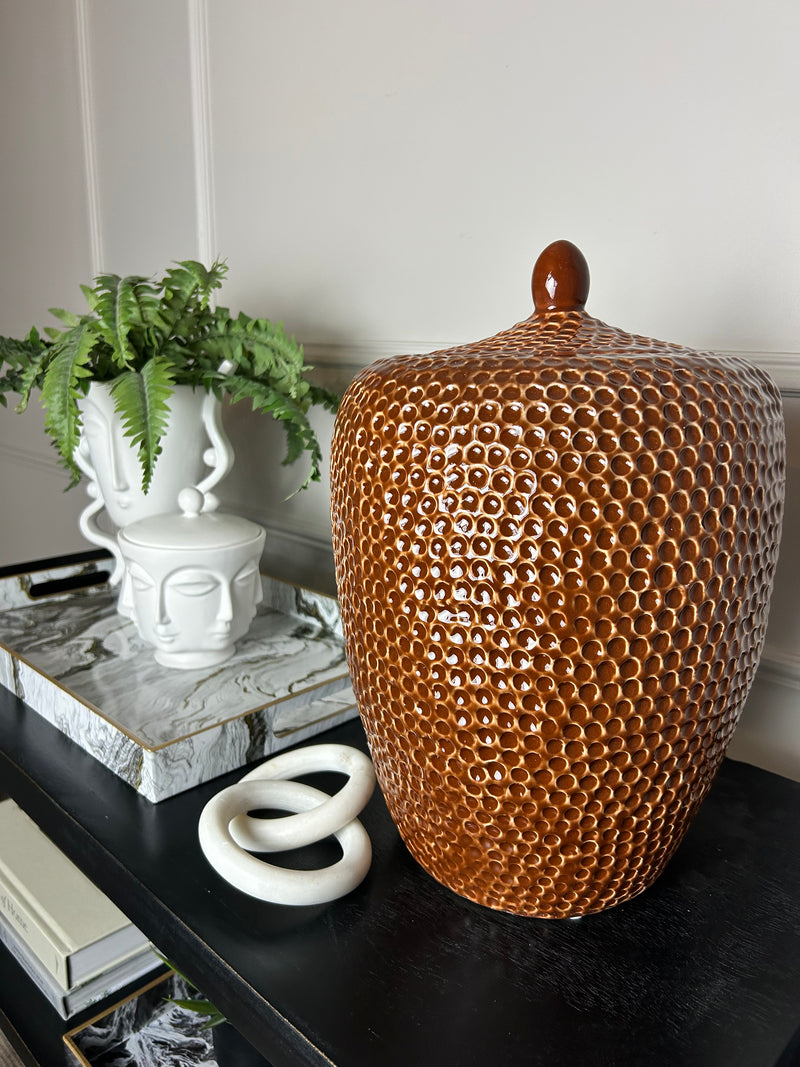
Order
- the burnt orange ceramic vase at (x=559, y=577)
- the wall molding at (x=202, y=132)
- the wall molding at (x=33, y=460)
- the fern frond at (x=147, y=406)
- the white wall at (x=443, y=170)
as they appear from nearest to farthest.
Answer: the burnt orange ceramic vase at (x=559, y=577)
the white wall at (x=443, y=170)
the fern frond at (x=147, y=406)
the wall molding at (x=202, y=132)
the wall molding at (x=33, y=460)

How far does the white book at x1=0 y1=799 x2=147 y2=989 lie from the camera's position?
87 centimetres

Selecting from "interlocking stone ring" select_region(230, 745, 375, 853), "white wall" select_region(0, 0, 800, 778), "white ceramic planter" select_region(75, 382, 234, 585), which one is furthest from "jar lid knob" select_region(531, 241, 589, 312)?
"white ceramic planter" select_region(75, 382, 234, 585)

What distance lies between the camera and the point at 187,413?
35.8 inches

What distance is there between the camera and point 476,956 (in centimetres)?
48

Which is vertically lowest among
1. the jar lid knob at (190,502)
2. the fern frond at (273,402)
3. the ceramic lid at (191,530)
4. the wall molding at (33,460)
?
the wall molding at (33,460)

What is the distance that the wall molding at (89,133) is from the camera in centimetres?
146

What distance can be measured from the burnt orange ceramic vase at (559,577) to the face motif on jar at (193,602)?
340 millimetres

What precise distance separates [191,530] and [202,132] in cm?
73

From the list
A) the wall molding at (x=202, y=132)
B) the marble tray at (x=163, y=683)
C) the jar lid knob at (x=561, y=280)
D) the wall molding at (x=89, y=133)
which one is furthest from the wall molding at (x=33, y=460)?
the jar lid knob at (x=561, y=280)

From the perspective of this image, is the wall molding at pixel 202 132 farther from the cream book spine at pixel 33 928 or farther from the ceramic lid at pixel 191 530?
the cream book spine at pixel 33 928

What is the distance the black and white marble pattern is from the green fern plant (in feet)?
2.05

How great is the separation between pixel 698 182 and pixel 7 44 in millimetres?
1783

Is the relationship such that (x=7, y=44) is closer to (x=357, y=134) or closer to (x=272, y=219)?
(x=272, y=219)

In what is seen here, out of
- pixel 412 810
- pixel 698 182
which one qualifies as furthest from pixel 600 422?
pixel 698 182
